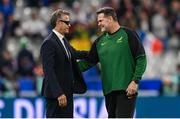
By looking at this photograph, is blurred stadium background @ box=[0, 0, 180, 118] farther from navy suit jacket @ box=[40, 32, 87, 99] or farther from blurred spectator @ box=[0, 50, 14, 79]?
navy suit jacket @ box=[40, 32, 87, 99]

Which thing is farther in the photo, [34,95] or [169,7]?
[169,7]

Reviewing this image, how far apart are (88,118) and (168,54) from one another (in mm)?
5173

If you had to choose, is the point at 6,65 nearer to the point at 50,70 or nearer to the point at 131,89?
the point at 50,70

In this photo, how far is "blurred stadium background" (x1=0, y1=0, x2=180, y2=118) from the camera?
15.9m

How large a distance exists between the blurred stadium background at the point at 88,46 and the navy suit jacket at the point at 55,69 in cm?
542

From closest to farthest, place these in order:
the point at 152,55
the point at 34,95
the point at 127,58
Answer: the point at 127,58
the point at 34,95
the point at 152,55

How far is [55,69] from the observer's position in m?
10.2

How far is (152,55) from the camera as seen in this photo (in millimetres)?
19594

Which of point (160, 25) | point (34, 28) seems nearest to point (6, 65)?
point (34, 28)

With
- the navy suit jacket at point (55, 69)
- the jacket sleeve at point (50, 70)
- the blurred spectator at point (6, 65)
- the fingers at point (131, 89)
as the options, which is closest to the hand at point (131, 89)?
the fingers at point (131, 89)

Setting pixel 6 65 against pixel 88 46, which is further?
pixel 88 46

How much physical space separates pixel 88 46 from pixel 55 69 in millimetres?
9007

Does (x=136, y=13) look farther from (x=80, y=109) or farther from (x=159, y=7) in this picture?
(x=80, y=109)

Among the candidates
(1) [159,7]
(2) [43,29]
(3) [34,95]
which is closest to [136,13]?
(1) [159,7]
